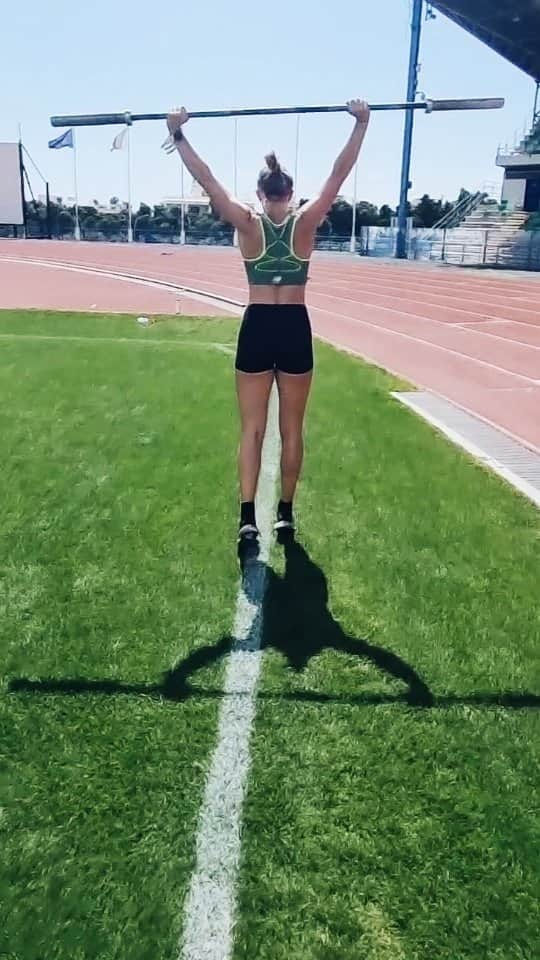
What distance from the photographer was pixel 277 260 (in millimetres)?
4062

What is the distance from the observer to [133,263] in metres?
35.1

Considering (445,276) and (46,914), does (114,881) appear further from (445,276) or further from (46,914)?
(445,276)

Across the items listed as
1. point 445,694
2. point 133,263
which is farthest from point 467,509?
point 133,263

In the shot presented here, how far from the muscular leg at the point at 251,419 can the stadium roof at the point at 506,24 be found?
47.1m

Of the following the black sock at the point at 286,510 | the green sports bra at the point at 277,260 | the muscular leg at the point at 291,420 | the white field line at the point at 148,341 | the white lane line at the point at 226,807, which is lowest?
the white field line at the point at 148,341

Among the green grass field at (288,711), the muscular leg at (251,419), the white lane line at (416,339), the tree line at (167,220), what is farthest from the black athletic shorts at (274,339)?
the tree line at (167,220)

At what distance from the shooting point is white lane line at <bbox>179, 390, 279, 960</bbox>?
1.95 m

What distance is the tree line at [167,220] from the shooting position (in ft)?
200

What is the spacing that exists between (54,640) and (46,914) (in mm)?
1352

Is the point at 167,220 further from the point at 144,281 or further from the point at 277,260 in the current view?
the point at 277,260

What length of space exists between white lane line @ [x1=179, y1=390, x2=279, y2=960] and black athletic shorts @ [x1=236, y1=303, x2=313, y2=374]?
1.16 meters

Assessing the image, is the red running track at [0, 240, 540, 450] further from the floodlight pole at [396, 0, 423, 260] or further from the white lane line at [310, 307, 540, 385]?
the floodlight pole at [396, 0, 423, 260]

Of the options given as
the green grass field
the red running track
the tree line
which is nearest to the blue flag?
the tree line

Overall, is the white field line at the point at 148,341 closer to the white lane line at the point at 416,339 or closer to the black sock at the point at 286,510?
the white lane line at the point at 416,339
